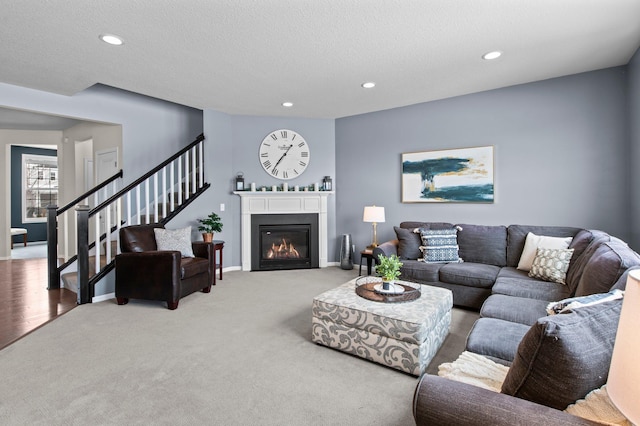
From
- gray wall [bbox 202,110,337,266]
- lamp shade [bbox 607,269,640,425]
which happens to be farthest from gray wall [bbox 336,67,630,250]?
lamp shade [bbox 607,269,640,425]

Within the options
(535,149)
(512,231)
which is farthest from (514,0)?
(512,231)

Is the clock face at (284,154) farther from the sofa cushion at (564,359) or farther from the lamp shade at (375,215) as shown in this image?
the sofa cushion at (564,359)

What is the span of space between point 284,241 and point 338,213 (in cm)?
108

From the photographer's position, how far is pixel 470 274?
3.49 m

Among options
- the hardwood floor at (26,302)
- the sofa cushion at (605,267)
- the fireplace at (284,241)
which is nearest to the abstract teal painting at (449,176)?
the fireplace at (284,241)

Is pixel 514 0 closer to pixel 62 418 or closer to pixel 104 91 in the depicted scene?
pixel 62 418

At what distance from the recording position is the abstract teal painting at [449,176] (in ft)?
14.3

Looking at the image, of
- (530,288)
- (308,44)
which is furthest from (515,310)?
(308,44)

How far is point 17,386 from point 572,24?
15.8ft

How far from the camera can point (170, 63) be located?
3.38 meters

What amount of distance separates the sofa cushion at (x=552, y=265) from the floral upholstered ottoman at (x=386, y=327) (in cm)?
106

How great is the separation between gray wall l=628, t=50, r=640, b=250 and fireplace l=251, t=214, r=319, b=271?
404 cm

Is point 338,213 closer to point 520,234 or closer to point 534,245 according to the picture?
point 520,234

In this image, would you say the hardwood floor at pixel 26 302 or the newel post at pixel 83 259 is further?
the newel post at pixel 83 259
